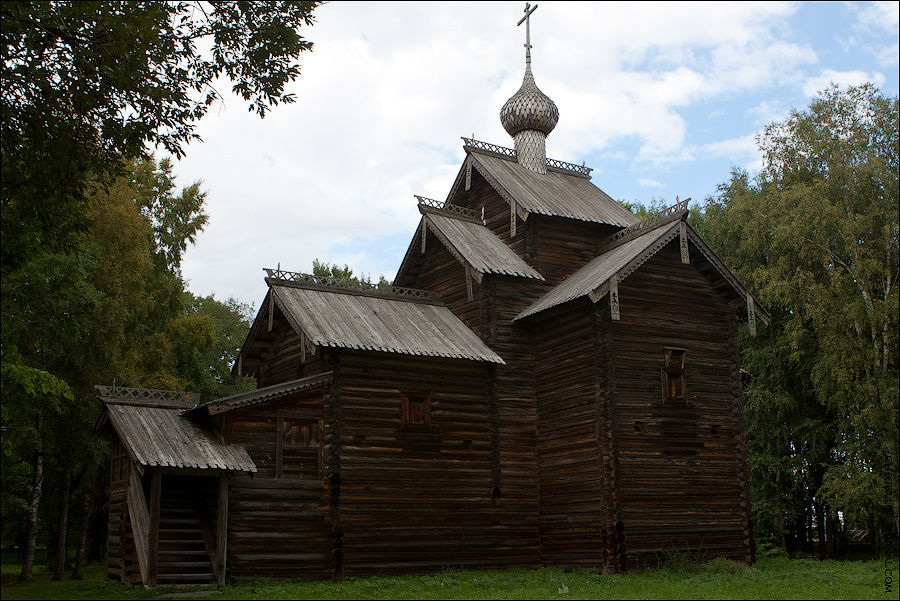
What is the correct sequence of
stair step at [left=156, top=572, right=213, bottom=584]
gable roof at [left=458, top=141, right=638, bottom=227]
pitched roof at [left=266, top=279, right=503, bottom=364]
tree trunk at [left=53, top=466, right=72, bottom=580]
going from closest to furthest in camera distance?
stair step at [left=156, top=572, right=213, bottom=584] < pitched roof at [left=266, top=279, right=503, bottom=364] < gable roof at [left=458, top=141, right=638, bottom=227] < tree trunk at [left=53, top=466, right=72, bottom=580]

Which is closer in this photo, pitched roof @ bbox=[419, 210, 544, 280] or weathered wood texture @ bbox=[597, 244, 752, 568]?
weathered wood texture @ bbox=[597, 244, 752, 568]

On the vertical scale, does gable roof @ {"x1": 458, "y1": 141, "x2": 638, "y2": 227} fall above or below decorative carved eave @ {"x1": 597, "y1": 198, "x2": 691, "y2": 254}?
above

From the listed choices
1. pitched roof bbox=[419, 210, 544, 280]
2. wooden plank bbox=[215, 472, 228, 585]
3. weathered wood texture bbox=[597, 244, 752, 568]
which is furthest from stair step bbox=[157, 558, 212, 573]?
pitched roof bbox=[419, 210, 544, 280]

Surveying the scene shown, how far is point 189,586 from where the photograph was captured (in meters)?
18.2

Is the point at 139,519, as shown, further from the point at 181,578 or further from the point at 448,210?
the point at 448,210

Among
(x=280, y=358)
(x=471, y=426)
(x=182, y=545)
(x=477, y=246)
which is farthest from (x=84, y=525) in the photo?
(x=477, y=246)

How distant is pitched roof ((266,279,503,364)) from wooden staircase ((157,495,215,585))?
16.7 feet

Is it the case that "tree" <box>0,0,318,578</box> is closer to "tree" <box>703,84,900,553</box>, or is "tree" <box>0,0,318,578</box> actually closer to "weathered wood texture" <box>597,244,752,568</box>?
"weathered wood texture" <box>597,244,752,568</box>

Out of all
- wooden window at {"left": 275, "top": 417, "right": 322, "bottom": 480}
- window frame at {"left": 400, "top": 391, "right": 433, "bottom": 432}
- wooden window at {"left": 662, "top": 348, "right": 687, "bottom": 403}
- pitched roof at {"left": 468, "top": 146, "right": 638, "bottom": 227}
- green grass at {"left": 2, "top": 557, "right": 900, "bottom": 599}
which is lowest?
green grass at {"left": 2, "top": 557, "right": 900, "bottom": 599}

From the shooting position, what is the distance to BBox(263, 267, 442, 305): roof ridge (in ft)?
78.4

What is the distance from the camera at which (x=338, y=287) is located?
24.8 meters

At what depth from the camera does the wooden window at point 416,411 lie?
22453 mm

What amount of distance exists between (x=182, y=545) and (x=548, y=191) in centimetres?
1592

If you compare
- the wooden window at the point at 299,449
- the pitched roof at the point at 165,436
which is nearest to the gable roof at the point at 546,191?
the wooden window at the point at 299,449
